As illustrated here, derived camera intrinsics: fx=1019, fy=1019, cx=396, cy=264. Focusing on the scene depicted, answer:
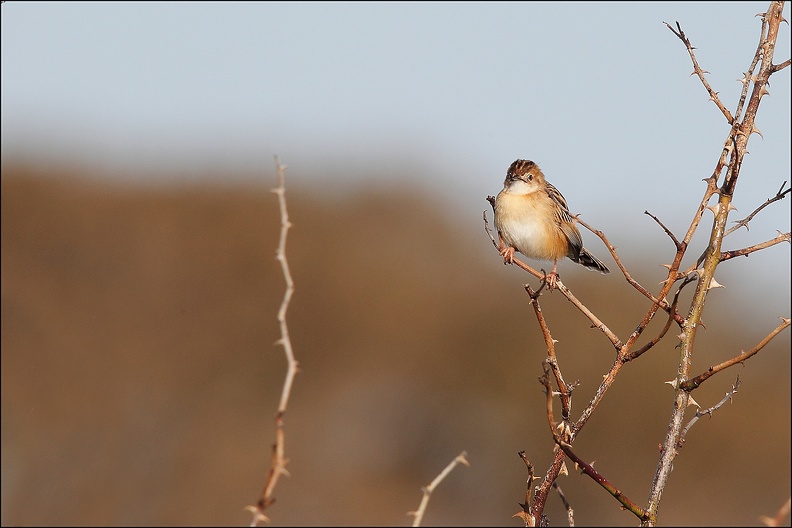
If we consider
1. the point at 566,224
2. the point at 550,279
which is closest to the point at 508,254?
the point at 550,279

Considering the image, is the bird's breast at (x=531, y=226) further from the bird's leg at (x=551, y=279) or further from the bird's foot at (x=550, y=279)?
the bird's foot at (x=550, y=279)

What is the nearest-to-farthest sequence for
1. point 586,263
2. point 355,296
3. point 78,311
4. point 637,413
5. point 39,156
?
point 586,263 < point 637,413 < point 78,311 < point 355,296 < point 39,156

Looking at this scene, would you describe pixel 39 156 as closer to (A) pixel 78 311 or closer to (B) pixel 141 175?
(B) pixel 141 175

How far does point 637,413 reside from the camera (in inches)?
679

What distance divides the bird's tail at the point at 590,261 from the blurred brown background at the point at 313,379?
7.65m

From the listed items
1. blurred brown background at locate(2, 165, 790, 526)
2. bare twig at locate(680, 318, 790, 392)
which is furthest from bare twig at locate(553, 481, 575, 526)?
blurred brown background at locate(2, 165, 790, 526)

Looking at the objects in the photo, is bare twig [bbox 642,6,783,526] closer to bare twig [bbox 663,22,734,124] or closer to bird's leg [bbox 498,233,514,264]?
bare twig [bbox 663,22,734,124]

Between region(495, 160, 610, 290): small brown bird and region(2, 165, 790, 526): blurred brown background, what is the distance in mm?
7840

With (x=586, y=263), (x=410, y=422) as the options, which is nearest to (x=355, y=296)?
(x=410, y=422)

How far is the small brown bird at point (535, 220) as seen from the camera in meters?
6.13

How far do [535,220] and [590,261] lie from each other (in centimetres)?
55

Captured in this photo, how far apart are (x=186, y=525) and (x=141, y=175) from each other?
33.8ft

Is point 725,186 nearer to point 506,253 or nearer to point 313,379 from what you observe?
point 506,253

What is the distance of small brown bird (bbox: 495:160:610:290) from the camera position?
6133 mm
